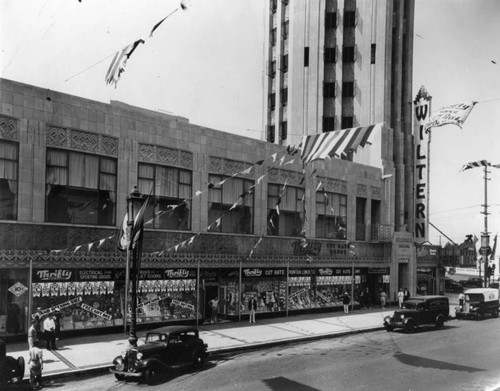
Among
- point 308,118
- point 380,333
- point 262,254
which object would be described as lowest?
point 380,333

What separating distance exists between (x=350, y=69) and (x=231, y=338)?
34.6m

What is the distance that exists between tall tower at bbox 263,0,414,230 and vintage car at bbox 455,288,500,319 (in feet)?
49.8

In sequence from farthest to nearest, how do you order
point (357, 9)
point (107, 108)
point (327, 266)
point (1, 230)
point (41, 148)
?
point (357, 9) < point (327, 266) < point (107, 108) < point (41, 148) < point (1, 230)

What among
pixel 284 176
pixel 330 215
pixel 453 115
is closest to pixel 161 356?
pixel 284 176

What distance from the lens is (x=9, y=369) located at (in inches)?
570

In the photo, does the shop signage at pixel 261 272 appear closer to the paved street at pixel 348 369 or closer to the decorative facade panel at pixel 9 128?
the paved street at pixel 348 369

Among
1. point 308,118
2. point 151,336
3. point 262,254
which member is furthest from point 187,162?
point 308,118

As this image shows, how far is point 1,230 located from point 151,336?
300 inches

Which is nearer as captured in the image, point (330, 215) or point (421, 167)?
point (330, 215)

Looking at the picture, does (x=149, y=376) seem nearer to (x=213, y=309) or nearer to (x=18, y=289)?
(x=18, y=289)

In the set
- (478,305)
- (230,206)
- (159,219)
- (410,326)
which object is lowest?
(410,326)

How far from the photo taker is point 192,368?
17.1 meters

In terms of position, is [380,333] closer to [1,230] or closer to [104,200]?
[104,200]

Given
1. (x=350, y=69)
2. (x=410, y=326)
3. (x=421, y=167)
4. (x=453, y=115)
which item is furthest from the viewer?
(x=350, y=69)
